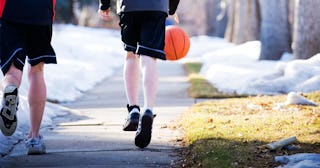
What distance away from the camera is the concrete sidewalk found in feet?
19.4

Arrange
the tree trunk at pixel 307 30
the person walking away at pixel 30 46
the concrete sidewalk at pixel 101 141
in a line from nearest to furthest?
the concrete sidewalk at pixel 101 141, the person walking away at pixel 30 46, the tree trunk at pixel 307 30

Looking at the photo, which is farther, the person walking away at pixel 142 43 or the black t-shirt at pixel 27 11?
the person walking away at pixel 142 43

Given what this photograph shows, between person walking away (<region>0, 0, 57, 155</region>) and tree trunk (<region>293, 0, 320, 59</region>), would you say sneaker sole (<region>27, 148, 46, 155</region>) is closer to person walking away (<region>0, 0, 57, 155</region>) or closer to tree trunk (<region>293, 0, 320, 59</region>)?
person walking away (<region>0, 0, 57, 155</region>)

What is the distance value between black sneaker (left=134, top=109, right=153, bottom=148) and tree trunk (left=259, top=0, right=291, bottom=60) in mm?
13000

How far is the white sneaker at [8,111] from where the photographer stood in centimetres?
567

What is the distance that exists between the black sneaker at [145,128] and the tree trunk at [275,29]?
42.7ft

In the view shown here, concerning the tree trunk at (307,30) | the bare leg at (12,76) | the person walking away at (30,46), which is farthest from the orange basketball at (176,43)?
the tree trunk at (307,30)

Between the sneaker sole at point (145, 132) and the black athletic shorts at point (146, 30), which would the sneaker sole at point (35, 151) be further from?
the black athletic shorts at point (146, 30)

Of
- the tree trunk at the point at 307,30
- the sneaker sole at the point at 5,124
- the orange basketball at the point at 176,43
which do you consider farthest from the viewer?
the tree trunk at the point at 307,30

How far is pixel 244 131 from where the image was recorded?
6898mm

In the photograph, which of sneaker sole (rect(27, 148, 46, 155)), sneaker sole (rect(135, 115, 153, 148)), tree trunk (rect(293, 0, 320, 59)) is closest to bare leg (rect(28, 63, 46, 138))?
sneaker sole (rect(27, 148, 46, 155))

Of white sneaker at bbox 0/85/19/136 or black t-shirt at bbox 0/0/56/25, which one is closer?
white sneaker at bbox 0/85/19/136

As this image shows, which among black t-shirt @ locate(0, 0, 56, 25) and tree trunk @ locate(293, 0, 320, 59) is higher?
black t-shirt @ locate(0, 0, 56, 25)

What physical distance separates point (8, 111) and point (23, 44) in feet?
2.44
